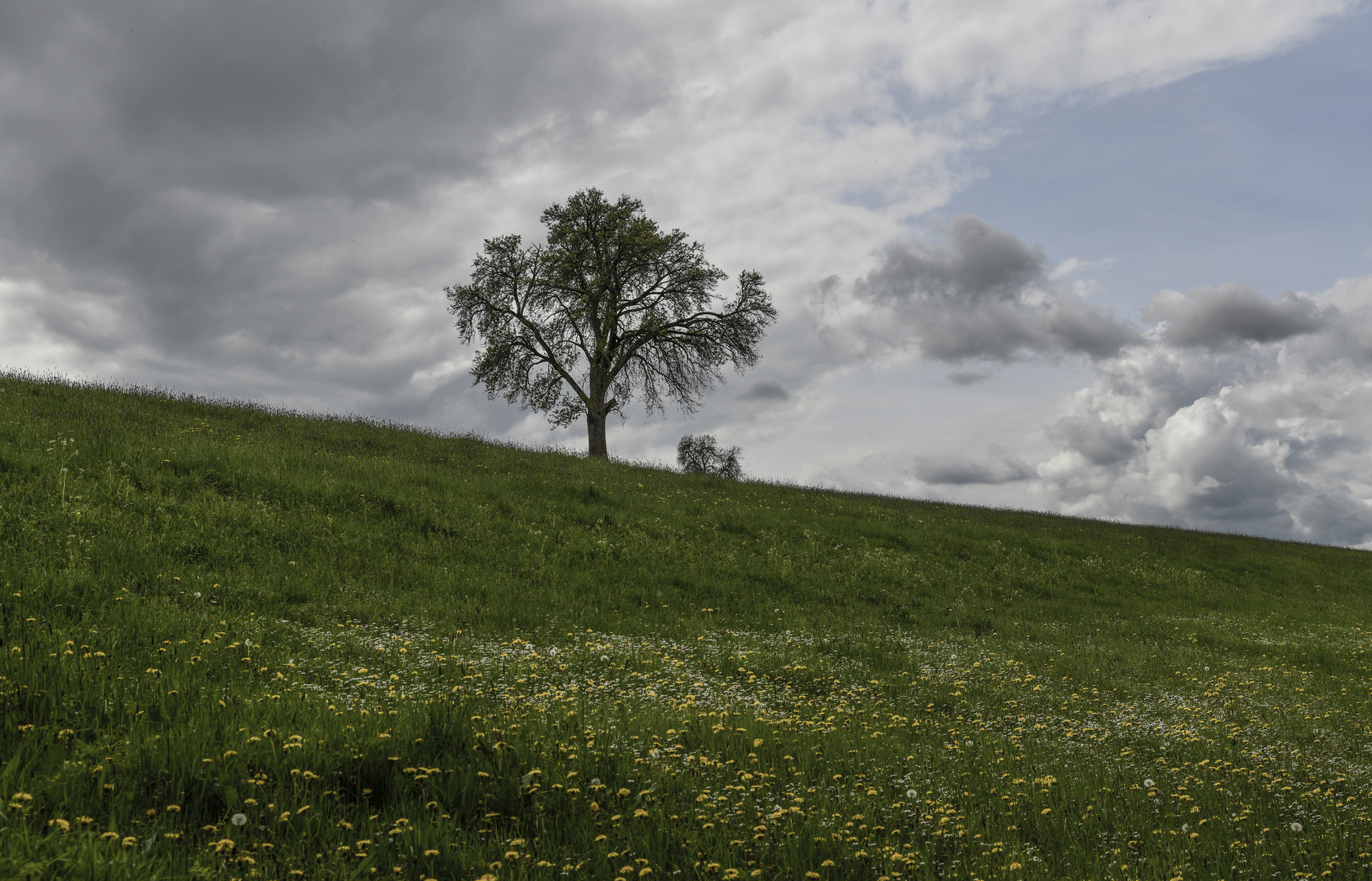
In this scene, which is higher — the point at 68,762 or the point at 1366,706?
the point at 68,762

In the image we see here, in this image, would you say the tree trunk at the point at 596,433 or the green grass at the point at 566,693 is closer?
the green grass at the point at 566,693

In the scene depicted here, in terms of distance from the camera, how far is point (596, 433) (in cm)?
3469

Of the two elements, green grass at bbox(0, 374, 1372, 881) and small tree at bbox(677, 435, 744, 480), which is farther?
small tree at bbox(677, 435, 744, 480)

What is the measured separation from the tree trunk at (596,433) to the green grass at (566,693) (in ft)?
44.2

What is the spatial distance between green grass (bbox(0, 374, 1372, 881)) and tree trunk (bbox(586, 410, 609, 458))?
1348 cm

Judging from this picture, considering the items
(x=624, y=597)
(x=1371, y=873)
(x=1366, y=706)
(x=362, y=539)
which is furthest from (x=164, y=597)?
(x=1366, y=706)

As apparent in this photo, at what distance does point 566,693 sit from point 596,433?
27.3 meters

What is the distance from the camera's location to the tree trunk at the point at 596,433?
1359 inches

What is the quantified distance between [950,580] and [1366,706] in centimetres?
920

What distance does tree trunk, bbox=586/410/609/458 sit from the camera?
113 ft

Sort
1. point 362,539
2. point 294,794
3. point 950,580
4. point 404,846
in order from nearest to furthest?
point 404,846 < point 294,794 < point 362,539 < point 950,580

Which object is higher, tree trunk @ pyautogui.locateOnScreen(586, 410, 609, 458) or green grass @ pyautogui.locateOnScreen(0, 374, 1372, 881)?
tree trunk @ pyautogui.locateOnScreen(586, 410, 609, 458)

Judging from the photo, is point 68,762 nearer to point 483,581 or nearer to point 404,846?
point 404,846

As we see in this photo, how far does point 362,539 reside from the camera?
14344 millimetres
